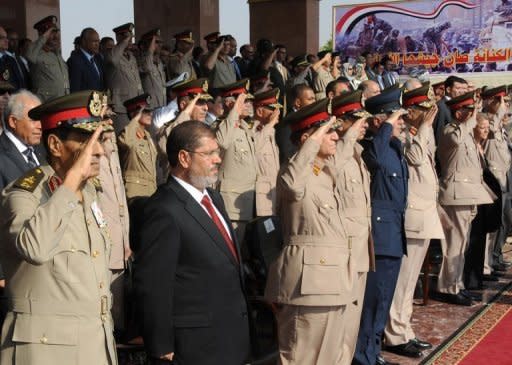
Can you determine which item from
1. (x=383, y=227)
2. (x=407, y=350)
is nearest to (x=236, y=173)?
(x=383, y=227)

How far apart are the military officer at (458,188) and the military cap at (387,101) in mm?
1599

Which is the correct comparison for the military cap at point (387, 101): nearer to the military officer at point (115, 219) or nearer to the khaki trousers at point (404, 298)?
the khaki trousers at point (404, 298)

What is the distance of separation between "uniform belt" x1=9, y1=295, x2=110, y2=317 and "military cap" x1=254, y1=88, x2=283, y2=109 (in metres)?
4.27

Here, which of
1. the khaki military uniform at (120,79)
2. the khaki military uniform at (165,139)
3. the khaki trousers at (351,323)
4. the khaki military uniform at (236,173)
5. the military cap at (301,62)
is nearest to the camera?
the khaki trousers at (351,323)

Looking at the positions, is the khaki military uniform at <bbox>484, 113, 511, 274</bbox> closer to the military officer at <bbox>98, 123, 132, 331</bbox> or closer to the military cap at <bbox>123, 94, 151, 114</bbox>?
the military cap at <bbox>123, 94, 151, 114</bbox>

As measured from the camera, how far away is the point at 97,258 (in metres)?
2.34

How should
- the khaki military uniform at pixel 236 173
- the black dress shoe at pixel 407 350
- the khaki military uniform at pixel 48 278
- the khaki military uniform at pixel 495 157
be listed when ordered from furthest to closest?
the khaki military uniform at pixel 495 157, the khaki military uniform at pixel 236 173, the black dress shoe at pixel 407 350, the khaki military uniform at pixel 48 278

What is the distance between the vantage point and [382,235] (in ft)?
14.4

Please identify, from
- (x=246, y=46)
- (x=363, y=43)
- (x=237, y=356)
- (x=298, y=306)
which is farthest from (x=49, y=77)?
(x=363, y=43)

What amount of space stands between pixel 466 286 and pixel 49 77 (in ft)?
16.3

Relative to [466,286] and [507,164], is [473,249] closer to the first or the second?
[466,286]

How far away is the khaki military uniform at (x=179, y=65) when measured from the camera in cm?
902

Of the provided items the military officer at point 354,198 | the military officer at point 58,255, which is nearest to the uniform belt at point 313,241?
the military officer at point 354,198

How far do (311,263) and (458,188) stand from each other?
9.80ft
